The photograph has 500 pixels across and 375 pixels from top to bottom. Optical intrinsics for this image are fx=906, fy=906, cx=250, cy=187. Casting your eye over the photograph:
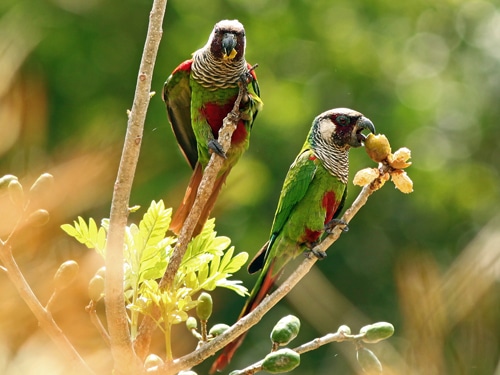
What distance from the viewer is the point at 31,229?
1.56 metres

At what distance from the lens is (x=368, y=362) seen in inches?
64.5

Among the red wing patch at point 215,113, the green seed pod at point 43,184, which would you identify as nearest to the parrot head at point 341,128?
the red wing patch at point 215,113

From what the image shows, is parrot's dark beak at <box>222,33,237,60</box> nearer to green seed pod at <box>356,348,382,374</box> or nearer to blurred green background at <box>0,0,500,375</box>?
green seed pod at <box>356,348,382,374</box>

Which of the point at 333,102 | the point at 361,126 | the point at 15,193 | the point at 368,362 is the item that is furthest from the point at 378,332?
the point at 333,102

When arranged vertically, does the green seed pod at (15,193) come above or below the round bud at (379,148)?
below

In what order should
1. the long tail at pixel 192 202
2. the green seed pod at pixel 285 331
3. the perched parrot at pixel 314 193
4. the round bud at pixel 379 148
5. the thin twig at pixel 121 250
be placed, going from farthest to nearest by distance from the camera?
the perched parrot at pixel 314 193 < the long tail at pixel 192 202 < the round bud at pixel 379 148 < the green seed pod at pixel 285 331 < the thin twig at pixel 121 250

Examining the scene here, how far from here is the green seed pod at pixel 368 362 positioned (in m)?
1.63

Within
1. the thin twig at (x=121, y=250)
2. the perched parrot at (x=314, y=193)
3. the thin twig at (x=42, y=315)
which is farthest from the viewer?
the perched parrot at (x=314, y=193)

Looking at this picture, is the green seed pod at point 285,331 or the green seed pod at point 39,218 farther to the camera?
the green seed pod at point 285,331

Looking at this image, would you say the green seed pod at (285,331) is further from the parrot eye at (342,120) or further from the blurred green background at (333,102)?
the blurred green background at (333,102)

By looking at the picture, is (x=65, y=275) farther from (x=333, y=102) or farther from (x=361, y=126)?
(x=333, y=102)

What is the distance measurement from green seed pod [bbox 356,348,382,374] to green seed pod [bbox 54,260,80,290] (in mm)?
539

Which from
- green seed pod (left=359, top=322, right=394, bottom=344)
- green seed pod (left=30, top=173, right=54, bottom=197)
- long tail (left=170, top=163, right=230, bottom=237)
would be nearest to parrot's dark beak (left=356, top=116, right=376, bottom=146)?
long tail (left=170, top=163, right=230, bottom=237)

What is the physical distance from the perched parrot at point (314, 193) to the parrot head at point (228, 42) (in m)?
0.37
